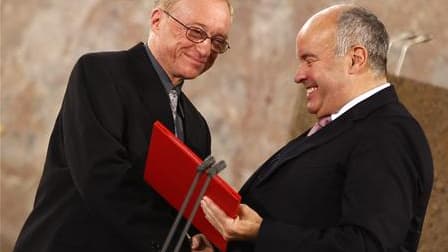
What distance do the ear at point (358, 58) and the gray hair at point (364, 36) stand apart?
0.01 meters

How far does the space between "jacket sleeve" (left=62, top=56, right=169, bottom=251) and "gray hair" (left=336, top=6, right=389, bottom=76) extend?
0.69 m

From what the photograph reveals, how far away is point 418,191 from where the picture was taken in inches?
86.0

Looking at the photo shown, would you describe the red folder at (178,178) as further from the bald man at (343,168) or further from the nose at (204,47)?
the nose at (204,47)

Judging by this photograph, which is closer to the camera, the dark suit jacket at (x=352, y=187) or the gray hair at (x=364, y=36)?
the dark suit jacket at (x=352, y=187)

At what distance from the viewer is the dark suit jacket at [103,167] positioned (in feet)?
7.65

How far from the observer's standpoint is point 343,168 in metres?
2.19

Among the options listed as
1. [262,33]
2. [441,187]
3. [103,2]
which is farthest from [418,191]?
[103,2]

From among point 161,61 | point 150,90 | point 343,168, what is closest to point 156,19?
point 161,61

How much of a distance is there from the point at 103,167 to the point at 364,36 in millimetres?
843

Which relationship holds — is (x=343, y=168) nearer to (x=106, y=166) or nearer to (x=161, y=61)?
(x=106, y=166)

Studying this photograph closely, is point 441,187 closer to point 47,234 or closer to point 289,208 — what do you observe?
point 289,208

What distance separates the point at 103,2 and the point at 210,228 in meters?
3.21

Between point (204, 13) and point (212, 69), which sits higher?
point (204, 13)

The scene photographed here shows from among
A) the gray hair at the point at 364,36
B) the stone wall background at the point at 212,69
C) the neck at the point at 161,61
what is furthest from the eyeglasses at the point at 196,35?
the stone wall background at the point at 212,69
